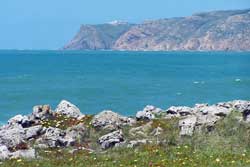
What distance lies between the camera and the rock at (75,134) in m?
26.3

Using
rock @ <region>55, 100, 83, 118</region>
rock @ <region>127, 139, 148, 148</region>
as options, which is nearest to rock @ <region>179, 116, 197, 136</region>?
rock @ <region>127, 139, 148, 148</region>

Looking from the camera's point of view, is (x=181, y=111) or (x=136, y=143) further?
(x=181, y=111)

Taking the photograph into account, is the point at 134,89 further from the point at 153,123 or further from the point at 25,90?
the point at 153,123

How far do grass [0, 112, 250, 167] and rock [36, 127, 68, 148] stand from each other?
1.04 m

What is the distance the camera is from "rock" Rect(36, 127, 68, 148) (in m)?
26.0

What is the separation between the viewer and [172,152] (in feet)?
70.2

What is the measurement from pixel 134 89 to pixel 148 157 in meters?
75.7

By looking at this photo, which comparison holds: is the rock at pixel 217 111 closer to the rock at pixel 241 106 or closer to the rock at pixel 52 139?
the rock at pixel 241 106

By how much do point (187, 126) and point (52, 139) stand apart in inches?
211

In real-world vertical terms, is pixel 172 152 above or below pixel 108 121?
above

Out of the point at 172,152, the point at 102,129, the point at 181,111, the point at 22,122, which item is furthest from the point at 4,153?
the point at 181,111

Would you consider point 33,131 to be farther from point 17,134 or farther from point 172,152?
point 172,152

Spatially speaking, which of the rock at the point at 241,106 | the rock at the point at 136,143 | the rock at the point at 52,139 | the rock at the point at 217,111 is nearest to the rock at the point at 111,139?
the rock at the point at 136,143

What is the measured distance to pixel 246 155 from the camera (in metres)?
20.5
